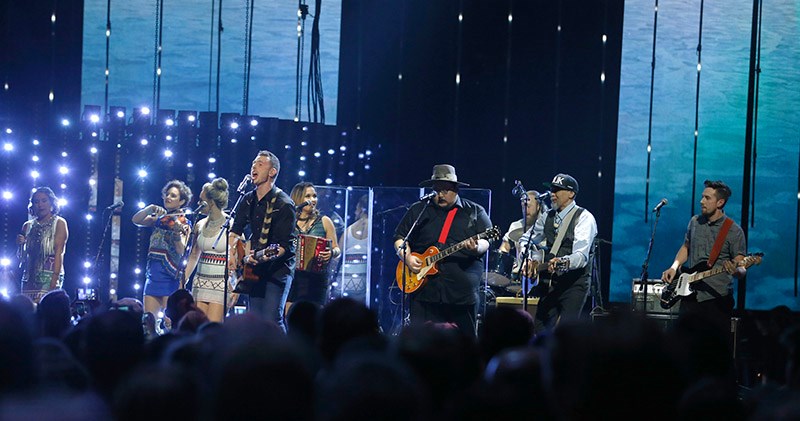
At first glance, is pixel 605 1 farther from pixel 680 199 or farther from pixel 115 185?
pixel 115 185

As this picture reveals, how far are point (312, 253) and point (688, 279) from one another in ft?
11.0

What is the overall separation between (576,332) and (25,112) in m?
9.51

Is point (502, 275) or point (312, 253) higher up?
point (312, 253)

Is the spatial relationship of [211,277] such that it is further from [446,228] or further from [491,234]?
[491,234]

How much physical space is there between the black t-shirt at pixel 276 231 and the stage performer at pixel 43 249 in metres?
2.18

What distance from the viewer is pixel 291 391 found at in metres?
2.08

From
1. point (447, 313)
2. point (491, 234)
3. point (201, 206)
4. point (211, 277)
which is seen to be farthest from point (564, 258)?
point (201, 206)

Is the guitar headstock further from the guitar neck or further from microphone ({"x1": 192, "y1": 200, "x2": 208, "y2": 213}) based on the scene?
microphone ({"x1": 192, "y1": 200, "x2": 208, "y2": 213})

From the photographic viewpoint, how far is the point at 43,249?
9.15 meters

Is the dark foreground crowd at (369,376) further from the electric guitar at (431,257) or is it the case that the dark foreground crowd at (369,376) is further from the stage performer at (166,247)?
the stage performer at (166,247)

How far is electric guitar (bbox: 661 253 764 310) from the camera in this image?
834cm

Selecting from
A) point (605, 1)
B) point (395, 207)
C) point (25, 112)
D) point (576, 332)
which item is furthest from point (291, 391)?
point (605, 1)

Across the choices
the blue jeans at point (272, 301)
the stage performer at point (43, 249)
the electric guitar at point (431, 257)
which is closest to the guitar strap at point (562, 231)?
the electric guitar at point (431, 257)

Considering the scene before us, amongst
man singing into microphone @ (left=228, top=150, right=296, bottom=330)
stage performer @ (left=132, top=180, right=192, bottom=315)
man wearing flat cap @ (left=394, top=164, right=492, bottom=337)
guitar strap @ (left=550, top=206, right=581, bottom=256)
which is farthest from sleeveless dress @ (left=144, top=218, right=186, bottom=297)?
guitar strap @ (left=550, top=206, right=581, bottom=256)
